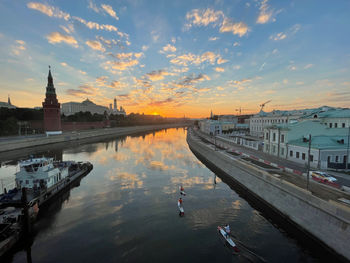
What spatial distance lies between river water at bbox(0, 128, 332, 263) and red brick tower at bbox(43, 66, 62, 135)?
A: 7271 cm

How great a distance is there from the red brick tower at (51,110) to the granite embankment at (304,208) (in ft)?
342

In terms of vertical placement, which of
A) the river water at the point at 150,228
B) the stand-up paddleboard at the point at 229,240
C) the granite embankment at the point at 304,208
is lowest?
the river water at the point at 150,228

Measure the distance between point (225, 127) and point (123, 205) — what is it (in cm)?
10123

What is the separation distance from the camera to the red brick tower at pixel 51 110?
93562mm

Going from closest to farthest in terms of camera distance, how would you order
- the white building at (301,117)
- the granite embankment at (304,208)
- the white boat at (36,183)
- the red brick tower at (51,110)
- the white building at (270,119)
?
the granite embankment at (304,208) → the white boat at (36,183) → the white building at (301,117) → the white building at (270,119) → the red brick tower at (51,110)

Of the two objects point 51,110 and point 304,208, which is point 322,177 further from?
point 51,110

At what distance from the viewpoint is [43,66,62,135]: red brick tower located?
9356 cm

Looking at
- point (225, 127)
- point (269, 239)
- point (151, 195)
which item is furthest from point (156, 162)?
point (225, 127)

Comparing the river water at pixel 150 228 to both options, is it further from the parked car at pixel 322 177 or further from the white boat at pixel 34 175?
the parked car at pixel 322 177

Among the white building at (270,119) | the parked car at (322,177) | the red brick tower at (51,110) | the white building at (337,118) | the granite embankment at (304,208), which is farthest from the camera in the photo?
the red brick tower at (51,110)

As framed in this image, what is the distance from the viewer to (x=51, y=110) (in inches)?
3711

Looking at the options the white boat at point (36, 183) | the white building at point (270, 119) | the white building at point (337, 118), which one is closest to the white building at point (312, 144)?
the white building at point (337, 118)

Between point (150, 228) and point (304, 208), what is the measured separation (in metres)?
17.2

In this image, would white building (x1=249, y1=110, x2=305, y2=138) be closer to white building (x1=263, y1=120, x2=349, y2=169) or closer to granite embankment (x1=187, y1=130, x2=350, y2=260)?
white building (x1=263, y1=120, x2=349, y2=169)
